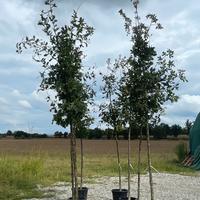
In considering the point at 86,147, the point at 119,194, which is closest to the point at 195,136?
the point at 119,194

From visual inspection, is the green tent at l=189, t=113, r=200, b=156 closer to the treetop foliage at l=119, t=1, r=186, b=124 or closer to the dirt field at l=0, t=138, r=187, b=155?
the dirt field at l=0, t=138, r=187, b=155

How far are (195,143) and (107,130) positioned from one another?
1749cm

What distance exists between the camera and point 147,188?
17328 mm

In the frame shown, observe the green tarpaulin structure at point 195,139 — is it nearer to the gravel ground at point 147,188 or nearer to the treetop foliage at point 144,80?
the gravel ground at point 147,188

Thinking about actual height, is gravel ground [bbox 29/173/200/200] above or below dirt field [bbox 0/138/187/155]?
below

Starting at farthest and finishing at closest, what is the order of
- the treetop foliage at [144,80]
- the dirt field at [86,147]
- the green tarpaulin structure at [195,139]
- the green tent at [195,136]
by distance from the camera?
the dirt field at [86,147] < the green tent at [195,136] < the green tarpaulin structure at [195,139] < the treetop foliage at [144,80]

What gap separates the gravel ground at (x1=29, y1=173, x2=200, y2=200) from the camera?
50.4ft

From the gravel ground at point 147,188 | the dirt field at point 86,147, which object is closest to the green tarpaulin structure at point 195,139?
the dirt field at point 86,147

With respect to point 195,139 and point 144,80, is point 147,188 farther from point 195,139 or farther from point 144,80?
point 195,139

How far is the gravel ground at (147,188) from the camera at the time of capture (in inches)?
605

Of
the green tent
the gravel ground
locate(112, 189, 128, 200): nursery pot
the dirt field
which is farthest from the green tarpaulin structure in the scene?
locate(112, 189, 128, 200): nursery pot

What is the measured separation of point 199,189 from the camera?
57.5 ft

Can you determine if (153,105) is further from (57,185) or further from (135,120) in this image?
(57,185)

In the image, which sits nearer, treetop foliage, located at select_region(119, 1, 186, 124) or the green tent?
treetop foliage, located at select_region(119, 1, 186, 124)
